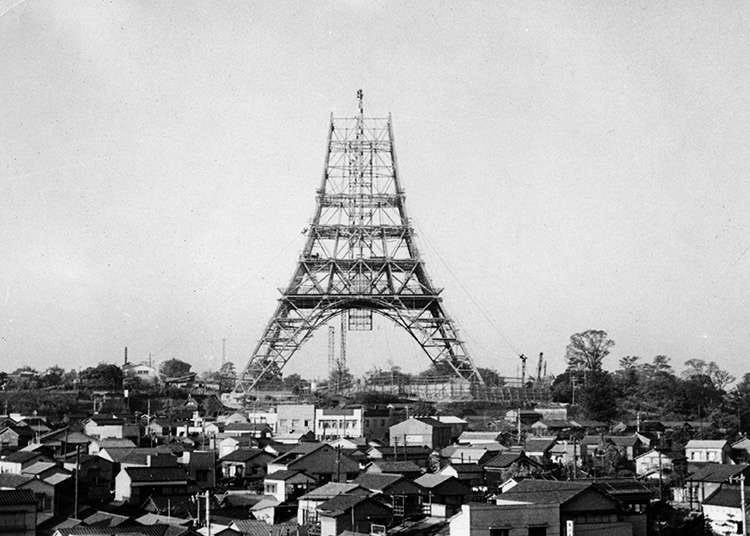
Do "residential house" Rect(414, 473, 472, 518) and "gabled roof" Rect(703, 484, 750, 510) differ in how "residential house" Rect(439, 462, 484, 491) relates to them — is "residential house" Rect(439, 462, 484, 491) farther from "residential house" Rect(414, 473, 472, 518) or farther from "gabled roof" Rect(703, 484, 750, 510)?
"gabled roof" Rect(703, 484, 750, 510)

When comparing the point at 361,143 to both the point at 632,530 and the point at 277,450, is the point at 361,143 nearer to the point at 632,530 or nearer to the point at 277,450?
the point at 277,450

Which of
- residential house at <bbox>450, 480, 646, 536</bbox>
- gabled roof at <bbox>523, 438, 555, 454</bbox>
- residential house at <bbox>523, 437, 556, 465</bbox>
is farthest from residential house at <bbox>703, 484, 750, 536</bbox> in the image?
gabled roof at <bbox>523, 438, 555, 454</bbox>

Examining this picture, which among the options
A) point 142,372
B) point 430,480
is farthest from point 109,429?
point 142,372

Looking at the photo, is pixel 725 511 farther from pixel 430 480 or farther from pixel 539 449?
pixel 539 449

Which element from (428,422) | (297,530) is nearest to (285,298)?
(428,422)

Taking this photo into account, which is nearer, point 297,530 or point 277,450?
point 297,530

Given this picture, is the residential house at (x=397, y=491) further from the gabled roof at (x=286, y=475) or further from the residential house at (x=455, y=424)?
the residential house at (x=455, y=424)

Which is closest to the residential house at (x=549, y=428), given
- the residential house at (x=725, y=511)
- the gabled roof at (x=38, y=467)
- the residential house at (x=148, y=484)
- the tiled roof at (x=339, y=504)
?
the residential house at (x=725, y=511)
